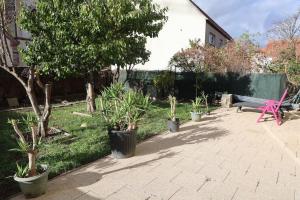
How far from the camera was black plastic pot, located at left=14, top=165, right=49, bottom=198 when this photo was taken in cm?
338

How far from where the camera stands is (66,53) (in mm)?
7379

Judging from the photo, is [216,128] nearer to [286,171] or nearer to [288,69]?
[286,171]

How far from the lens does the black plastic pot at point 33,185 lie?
11.1ft

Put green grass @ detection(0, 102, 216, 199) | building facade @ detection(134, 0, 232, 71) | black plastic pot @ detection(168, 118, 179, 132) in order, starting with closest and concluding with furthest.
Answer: green grass @ detection(0, 102, 216, 199) < black plastic pot @ detection(168, 118, 179, 132) < building facade @ detection(134, 0, 232, 71)

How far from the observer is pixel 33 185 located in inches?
134

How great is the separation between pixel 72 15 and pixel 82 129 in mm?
3273

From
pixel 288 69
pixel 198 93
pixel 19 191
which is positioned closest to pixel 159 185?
pixel 19 191

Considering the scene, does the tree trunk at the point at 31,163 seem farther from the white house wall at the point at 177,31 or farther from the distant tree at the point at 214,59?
the white house wall at the point at 177,31

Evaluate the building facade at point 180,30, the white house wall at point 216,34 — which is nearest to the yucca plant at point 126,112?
the building facade at point 180,30

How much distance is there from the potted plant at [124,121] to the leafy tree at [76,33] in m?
2.53

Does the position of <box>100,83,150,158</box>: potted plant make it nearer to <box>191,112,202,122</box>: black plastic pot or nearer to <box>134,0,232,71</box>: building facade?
<box>191,112,202,122</box>: black plastic pot

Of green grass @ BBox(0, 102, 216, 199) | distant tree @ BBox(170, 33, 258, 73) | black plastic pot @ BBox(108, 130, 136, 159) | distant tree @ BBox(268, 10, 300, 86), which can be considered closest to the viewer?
green grass @ BBox(0, 102, 216, 199)

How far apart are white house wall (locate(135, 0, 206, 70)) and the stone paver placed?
11905 mm

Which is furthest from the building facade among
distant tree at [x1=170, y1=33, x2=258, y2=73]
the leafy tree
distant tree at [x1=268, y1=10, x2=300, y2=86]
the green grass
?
the green grass
